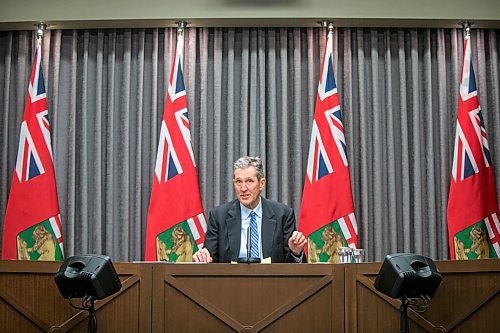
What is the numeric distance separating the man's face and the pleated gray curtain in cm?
148

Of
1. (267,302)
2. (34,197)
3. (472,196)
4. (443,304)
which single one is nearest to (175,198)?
(34,197)

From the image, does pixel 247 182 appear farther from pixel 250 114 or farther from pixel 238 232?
pixel 250 114


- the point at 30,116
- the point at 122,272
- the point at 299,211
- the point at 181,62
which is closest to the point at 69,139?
the point at 30,116

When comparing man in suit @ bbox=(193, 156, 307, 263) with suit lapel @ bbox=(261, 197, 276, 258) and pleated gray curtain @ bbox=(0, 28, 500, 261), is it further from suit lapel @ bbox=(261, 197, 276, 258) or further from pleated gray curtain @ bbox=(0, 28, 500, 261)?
pleated gray curtain @ bbox=(0, 28, 500, 261)

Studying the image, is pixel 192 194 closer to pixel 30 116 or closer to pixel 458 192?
pixel 30 116

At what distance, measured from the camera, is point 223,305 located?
4336 mm

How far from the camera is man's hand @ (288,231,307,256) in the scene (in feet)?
15.6

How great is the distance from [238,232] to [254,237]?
10 cm

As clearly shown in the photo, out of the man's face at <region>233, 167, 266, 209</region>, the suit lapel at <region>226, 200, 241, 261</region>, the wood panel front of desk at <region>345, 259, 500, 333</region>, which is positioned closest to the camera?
the wood panel front of desk at <region>345, 259, 500, 333</region>

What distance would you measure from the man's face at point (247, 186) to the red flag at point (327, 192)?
1.26 meters

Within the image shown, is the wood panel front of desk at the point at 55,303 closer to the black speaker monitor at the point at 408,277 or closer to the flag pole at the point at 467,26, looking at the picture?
the black speaker monitor at the point at 408,277

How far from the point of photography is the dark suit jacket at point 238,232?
16.4 feet

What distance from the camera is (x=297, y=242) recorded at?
4.75m

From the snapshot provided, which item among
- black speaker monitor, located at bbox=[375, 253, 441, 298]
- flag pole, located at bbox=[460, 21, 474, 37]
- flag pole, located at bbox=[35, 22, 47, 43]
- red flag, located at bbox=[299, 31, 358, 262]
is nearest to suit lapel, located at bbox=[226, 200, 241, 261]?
black speaker monitor, located at bbox=[375, 253, 441, 298]
